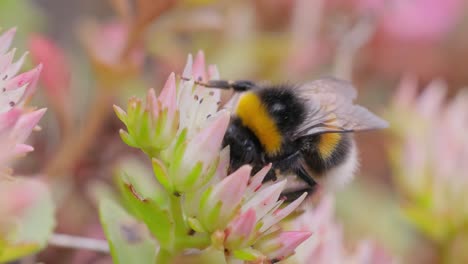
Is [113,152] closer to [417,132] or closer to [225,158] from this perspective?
[417,132]

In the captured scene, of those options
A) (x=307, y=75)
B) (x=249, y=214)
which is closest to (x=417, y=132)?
(x=307, y=75)

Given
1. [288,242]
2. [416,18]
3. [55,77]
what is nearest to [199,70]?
[288,242]

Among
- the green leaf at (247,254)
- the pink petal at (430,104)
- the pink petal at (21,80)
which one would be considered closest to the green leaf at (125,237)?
the green leaf at (247,254)

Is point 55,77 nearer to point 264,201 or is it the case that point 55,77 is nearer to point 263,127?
point 263,127

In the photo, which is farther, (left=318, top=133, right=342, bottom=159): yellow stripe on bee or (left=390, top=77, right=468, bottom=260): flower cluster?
(left=390, top=77, right=468, bottom=260): flower cluster

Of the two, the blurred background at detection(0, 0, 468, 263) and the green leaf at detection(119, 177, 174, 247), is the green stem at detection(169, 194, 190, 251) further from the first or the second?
the blurred background at detection(0, 0, 468, 263)

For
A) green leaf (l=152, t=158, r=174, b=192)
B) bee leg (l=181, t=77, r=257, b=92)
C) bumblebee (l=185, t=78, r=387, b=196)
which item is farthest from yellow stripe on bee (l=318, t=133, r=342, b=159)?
green leaf (l=152, t=158, r=174, b=192)

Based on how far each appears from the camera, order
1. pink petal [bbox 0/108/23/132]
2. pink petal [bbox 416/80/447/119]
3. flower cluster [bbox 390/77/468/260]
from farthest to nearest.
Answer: pink petal [bbox 416/80/447/119] → flower cluster [bbox 390/77/468/260] → pink petal [bbox 0/108/23/132]

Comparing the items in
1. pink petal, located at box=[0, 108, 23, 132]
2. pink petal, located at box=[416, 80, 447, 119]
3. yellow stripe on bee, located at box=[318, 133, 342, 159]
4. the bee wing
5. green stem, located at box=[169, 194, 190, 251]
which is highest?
pink petal, located at box=[0, 108, 23, 132]
